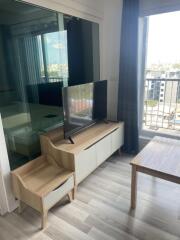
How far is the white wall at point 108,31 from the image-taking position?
2.52 meters

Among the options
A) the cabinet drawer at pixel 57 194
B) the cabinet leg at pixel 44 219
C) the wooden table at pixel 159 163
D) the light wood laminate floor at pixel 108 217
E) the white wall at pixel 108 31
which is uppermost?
the white wall at pixel 108 31

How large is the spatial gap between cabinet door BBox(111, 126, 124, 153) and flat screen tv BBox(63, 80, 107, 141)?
0.30 meters

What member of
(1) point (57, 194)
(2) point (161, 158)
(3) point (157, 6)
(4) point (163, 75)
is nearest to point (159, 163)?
(2) point (161, 158)

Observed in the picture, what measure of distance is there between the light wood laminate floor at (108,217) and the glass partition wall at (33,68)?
65cm

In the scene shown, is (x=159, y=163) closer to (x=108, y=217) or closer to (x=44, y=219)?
(x=108, y=217)

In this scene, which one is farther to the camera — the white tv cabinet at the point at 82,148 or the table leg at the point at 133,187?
the white tv cabinet at the point at 82,148

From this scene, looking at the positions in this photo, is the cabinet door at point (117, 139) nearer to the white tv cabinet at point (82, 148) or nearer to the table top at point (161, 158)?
the white tv cabinet at point (82, 148)

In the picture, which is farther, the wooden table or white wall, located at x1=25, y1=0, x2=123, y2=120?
white wall, located at x1=25, y1=0, x2=123, y2=120

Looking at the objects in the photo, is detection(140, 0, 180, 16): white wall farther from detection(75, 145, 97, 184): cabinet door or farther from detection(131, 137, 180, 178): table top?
detection(75, 145, 97, 184): cabinet door

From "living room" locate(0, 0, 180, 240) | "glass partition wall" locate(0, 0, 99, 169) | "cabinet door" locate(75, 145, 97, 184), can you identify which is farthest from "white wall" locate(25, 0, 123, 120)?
"cabinet door" locate(75, 145, 97, 184)

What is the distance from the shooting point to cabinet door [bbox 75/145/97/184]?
1987 millimetres

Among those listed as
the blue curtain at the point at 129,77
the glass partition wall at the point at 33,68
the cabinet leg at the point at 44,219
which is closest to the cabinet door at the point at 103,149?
the blue curtain at the point at 129,77

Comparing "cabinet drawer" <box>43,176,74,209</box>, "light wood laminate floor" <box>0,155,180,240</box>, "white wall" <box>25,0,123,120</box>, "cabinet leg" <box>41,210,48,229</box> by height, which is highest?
"white wall" <box>25,0,123,120</box>

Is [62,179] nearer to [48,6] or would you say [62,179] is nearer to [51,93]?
[51,93]
